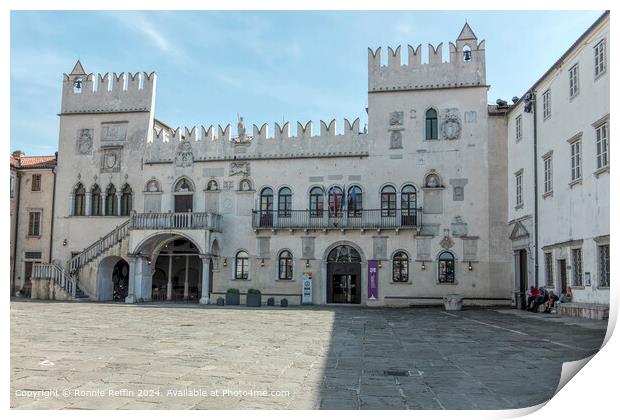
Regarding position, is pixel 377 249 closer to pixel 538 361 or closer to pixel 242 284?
pixel 242 284

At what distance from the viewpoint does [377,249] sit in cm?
A: 2973

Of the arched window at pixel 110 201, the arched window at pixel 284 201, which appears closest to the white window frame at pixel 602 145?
the arched window at pixel 284 201

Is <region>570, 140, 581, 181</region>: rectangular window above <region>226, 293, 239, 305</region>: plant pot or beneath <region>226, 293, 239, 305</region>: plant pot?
above

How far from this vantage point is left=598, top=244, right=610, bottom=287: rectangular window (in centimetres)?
1758

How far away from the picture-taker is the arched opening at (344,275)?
30156mm

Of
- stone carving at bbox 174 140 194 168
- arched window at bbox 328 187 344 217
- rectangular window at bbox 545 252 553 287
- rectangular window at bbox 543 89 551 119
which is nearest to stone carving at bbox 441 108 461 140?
arched window at bbox 328 187 344 217

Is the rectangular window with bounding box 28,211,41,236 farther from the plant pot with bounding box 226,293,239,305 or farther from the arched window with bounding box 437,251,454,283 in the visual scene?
the arched window with bounding box 437,251,454,283

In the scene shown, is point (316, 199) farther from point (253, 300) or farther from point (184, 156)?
point (184, 156)

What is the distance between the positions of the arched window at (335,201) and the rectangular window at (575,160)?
12773 millimetres

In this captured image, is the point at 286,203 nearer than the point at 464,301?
No

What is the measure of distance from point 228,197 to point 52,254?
10688mm

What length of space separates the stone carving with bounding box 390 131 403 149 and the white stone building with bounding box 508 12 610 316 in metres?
5.57
